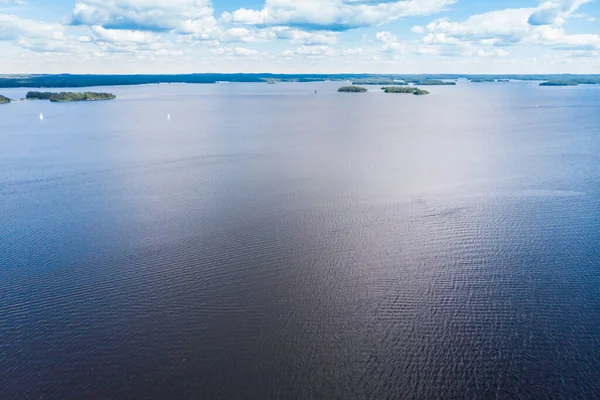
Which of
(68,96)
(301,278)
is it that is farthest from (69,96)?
(301,278)

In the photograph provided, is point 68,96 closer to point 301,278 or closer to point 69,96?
point 69,96

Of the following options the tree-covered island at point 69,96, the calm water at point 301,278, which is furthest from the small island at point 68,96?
the calm water at point 301,278

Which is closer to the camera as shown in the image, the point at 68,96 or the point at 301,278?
the point at 301,278

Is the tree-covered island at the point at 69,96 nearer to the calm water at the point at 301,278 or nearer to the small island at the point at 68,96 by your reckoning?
the small island at the point at 68,96

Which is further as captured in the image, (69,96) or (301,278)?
(69,96)

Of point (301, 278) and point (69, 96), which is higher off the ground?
point (69, 96)

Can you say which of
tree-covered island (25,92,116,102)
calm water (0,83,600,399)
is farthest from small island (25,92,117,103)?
calm water (0,83,600,399)

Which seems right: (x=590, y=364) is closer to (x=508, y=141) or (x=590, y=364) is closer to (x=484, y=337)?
(x=484, y=337)

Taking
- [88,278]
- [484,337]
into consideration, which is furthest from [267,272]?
[484,337]

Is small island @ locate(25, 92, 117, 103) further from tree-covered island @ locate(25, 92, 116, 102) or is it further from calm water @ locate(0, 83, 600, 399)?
calm water @ locate(0, 83, 600, 399)
